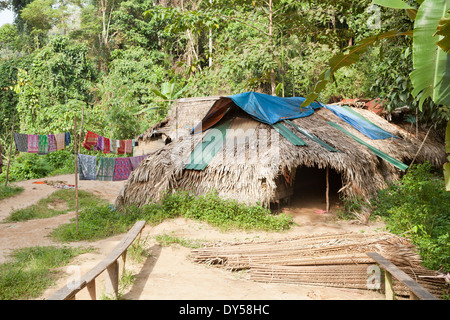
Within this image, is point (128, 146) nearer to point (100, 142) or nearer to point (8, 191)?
point (100, 142)

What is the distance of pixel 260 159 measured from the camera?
756 centimetres

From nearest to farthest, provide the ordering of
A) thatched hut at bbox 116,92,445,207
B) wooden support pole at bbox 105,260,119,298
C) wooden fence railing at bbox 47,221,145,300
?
wooden fence railing at bbox 47,221,145,300
wooden support pole at bbox 105,260,119,298
thatched hut at bbox 116,92,445,207

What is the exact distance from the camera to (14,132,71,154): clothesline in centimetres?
1099

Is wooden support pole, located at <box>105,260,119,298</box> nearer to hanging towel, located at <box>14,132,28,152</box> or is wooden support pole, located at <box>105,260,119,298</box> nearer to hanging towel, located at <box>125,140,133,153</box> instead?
A: hanging towel, located at <box>125,140,133,153</box>

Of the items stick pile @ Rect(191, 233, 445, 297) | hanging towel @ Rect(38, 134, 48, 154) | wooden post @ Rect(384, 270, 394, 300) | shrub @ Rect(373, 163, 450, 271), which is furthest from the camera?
hanging towel @ Rect(38, 134, 48, 154)

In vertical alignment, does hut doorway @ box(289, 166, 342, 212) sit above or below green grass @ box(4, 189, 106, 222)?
above

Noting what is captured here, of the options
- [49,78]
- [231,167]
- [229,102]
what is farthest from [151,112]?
[231,167]

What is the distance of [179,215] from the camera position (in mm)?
7297

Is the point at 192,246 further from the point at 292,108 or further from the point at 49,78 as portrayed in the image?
the point at 49,78

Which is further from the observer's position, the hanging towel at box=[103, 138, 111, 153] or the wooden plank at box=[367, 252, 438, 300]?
the hanging towel at box=[103, 138, 111, 153]

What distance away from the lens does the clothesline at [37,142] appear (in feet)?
36.1

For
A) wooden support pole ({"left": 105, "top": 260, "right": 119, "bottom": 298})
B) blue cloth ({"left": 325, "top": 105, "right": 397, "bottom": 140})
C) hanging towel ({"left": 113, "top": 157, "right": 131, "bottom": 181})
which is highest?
blue cloth ({"left": 325, "top": 105, "right": 397, "bottom": 140})

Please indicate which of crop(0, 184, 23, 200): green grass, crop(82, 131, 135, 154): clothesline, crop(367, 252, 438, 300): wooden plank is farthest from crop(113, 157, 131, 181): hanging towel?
crop(367, 252, 438, 300): wooden plank
